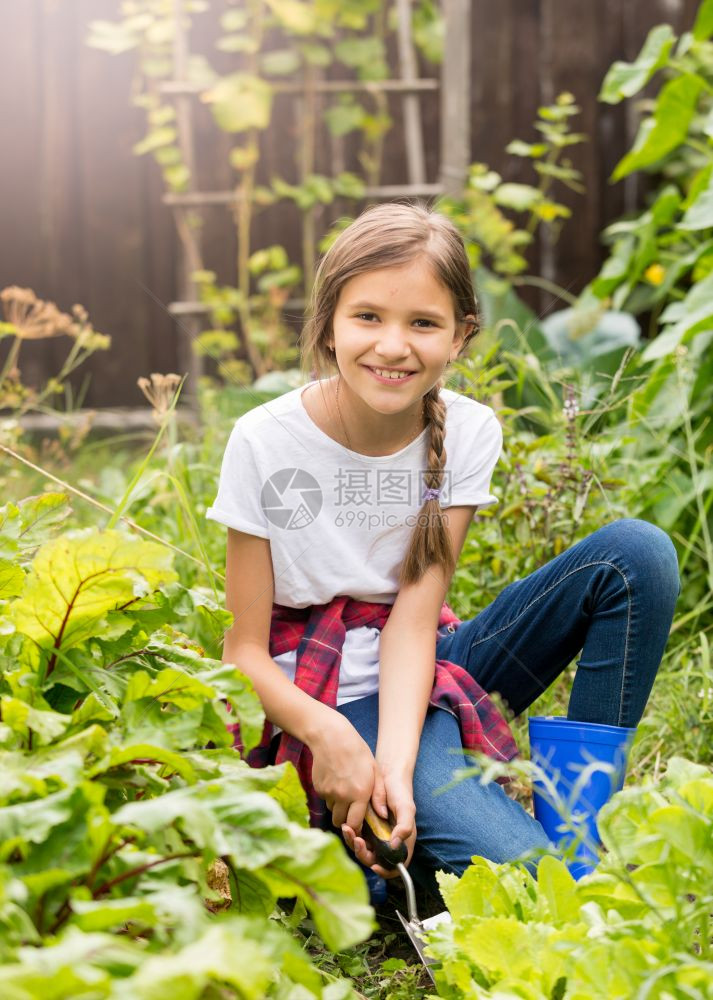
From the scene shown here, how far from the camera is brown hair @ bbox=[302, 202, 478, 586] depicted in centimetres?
144

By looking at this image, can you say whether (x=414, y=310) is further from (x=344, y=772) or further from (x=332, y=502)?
(x=344, y=772)

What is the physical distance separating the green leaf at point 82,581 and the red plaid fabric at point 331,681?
48 cm

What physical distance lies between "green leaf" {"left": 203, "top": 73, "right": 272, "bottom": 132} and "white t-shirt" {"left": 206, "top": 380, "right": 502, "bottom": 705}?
8.05 feet

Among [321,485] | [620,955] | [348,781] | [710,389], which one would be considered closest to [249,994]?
[620,955]

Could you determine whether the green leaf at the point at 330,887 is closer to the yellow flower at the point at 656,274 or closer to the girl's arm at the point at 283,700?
the girl's arm at the point at 283,700

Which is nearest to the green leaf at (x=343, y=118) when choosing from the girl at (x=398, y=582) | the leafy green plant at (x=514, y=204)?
the leafy green plant at (x=514, y=204)

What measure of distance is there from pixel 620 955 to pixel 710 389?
59.5 inches

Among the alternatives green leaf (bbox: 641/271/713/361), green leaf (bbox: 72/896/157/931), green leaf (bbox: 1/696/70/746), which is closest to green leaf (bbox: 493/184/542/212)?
green leaf (bbox: 641/271/713/361)

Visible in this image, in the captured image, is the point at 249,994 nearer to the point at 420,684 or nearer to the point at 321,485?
the point at 420,684

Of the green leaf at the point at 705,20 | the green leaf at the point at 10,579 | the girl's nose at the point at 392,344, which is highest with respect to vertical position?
the green leaf at the point at 705,20

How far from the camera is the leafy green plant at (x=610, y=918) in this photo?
0.86 m

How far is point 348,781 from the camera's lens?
1357 millimetres

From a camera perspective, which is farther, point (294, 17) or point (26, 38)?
point (26, 38)

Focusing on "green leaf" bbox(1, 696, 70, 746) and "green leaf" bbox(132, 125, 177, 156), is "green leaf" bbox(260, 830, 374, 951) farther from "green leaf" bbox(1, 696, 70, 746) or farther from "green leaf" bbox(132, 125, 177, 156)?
"green leaf" bbox(132, 125, 177, 156)
